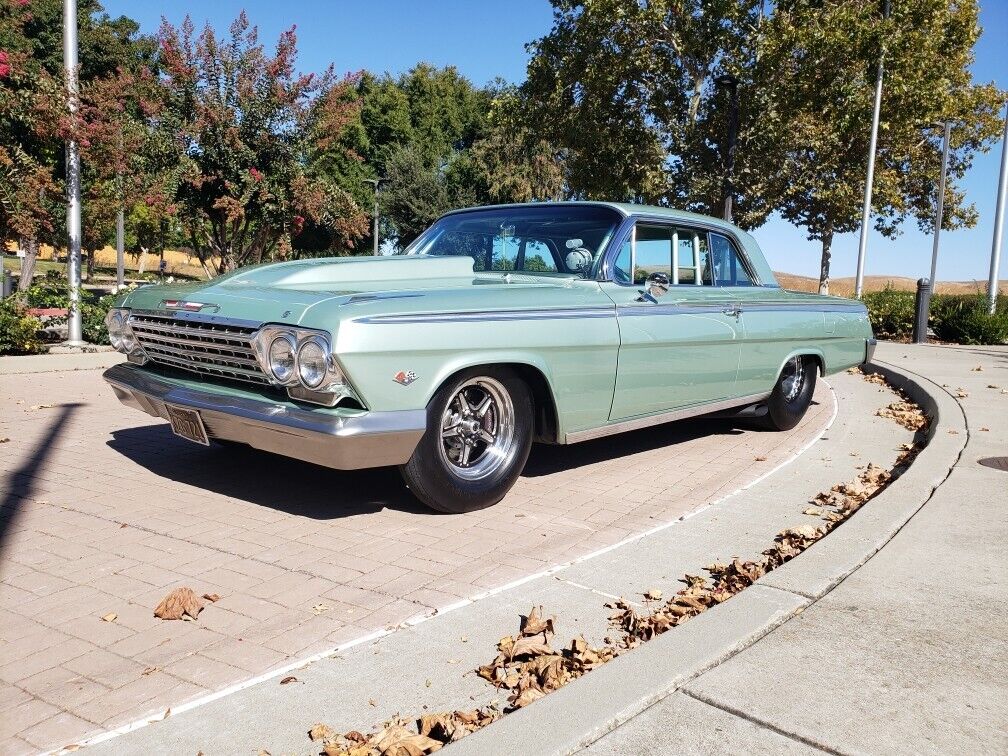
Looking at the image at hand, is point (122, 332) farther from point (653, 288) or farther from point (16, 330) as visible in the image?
point (16, 330)

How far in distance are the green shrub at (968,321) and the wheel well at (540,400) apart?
15.4 metres

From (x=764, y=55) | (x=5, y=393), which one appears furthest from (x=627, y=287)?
(x=764, y=55)

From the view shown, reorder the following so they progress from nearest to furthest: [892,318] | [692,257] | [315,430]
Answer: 1. [315,430]
2. [692,257]
3. [892,318]

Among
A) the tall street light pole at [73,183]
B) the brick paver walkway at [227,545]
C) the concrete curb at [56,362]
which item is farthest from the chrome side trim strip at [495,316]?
the tall street light pole at [73,183]

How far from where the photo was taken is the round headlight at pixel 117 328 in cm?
495

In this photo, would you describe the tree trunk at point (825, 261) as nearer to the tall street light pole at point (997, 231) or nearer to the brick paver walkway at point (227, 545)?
the tall street light pole at point (997, 231)

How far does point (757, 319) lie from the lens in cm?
622

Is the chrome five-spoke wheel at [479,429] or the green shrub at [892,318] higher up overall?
the green shrub at [892,318]

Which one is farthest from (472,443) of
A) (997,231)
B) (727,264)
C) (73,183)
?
(997,231)

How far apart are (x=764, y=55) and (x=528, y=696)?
25.0m

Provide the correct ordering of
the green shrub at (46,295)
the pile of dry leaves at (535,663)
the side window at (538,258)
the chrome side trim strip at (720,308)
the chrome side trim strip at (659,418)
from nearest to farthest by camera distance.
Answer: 1. the pile of dry leaves at (535,663)
2. the chrome side trim strip at (659,418)
3. the chrome side trim strip at (720,308)
4. the side window at (538,258)
5. the green shrub at (46,295)

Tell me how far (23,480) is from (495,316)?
294cm

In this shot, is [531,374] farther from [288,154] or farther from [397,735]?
[288,154]

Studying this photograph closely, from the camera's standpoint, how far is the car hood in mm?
3961
